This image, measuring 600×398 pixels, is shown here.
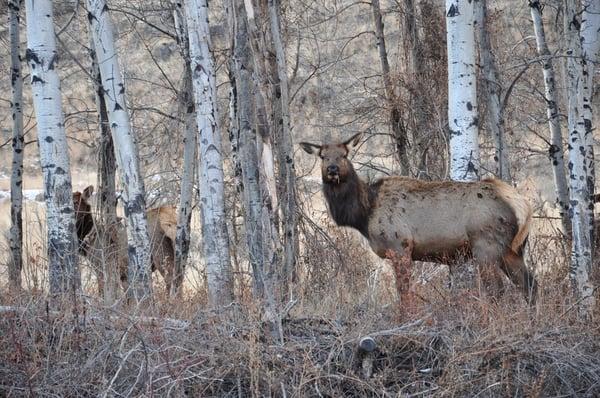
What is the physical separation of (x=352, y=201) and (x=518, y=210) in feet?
6.65

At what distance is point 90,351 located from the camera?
24.2 feet

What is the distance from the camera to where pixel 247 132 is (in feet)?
32.8

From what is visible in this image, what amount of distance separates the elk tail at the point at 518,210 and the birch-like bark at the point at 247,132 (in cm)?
282

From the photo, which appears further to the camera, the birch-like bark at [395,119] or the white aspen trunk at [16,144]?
the birch-like bark at [395,119]

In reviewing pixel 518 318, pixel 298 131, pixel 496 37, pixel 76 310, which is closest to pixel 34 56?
pixel 76 310

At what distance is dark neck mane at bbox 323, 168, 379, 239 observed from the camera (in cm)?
1139

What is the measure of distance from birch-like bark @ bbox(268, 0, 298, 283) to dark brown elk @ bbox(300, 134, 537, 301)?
30.3 inches

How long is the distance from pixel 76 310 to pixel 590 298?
476cm

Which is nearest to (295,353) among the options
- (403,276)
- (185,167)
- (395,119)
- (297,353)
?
(297,353)

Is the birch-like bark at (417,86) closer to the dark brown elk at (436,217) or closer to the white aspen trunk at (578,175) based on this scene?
the dark brown elk at (436,217)

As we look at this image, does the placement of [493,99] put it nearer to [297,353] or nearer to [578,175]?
[578,175]

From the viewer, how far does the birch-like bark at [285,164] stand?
482 inches

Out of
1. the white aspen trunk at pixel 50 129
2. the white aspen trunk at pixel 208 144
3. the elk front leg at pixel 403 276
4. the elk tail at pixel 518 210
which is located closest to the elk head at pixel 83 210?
the white aspen trunk at pixel 50 129

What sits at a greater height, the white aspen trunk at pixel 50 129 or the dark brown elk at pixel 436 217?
the white aspen trunk at pixel 50 129
